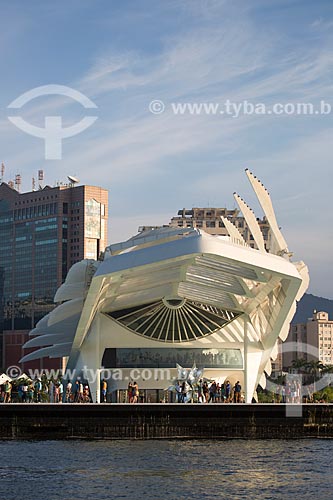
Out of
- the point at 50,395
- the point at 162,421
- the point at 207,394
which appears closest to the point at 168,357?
the point at 207,394

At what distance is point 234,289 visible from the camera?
53.2 meters

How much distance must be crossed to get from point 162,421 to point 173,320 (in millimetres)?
15510

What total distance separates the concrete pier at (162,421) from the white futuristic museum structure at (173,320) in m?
8.27

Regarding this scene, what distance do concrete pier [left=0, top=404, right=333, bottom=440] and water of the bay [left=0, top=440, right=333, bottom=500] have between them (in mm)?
1759

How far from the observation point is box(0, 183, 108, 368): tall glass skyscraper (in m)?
176

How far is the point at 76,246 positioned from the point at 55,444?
452 ft

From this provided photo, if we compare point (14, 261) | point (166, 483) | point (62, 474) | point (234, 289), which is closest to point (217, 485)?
point (166, 483)

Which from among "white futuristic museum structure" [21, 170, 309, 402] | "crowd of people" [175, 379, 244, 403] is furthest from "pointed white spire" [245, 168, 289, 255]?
"crowd of people" [175, 379, 244, 403]

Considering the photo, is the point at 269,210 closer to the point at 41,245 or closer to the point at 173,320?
the point at 173,320

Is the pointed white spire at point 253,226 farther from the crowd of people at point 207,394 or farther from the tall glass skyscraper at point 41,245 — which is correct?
the tall glass skyscraper at point 41,245

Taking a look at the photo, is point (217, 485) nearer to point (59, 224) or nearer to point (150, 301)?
point (150, 301)

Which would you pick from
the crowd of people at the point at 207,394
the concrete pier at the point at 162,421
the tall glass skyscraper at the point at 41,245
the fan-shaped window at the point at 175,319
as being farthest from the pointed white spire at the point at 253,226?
the tall glass skyscraper at the point at 41,245

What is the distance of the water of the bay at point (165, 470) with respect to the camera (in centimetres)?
2911

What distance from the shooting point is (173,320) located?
5900 centimetres
